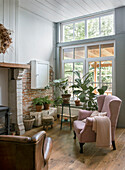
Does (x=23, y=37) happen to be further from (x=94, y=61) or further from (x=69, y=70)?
(x=94, y=61)

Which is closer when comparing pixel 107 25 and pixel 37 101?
pixel 37 101

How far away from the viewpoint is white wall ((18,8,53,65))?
431 centimetres

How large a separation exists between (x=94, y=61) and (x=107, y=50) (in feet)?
1.61

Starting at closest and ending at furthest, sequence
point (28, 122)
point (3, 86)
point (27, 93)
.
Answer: point (3, 86), point (28, 122), point (27, 93)

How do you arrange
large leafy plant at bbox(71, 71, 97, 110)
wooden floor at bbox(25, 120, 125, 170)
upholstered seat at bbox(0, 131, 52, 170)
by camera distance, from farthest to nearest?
1. large leafy plant at bbox(71, 71, 97, 110)
2. wooden floor at bbox(25, 120, 125, 170)
3. upholstered seat at bbox(0, 131, 52, 170)

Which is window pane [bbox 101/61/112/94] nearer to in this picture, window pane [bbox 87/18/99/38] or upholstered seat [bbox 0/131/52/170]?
window pane [bbox 87/18/99/38]

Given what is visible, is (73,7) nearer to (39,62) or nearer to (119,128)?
(39,62)

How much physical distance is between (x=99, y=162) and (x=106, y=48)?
3.24 metres

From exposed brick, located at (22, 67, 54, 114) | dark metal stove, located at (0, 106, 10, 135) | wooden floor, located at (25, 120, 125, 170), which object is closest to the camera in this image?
wooden floor, located at (25, 120, 125, 170)

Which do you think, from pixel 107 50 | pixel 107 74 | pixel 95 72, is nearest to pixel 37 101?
pixel 95 72

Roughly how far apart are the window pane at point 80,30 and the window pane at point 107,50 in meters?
0.80

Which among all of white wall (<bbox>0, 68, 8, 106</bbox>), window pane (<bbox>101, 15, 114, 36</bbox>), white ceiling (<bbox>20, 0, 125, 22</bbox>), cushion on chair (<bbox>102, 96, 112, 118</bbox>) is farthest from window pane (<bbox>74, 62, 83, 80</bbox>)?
white wall (<bbox>0, 68, 8, 106</bbox>)

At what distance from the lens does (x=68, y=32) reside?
5.54 m

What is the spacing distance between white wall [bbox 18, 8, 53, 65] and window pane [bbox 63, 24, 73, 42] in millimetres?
505
